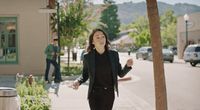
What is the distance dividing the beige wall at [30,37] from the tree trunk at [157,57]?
17134mm

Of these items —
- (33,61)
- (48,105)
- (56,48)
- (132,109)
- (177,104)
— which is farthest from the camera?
(33,61)

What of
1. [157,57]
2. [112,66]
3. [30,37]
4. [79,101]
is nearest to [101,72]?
[112,66]

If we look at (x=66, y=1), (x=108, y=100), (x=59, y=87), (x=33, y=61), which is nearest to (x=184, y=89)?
(x=59, y=87)

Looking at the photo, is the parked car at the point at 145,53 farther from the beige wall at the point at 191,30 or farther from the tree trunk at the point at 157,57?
the tree trunk at the point at 157,57

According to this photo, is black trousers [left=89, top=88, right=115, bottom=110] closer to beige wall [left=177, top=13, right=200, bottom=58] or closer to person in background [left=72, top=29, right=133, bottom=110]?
person in background [left=72, top=29, right=133, bottom=110]

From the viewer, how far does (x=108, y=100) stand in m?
6.02

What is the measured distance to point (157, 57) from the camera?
209 inches

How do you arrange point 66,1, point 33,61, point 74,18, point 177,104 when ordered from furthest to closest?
point 66,1 → point 74,18 → point 33,61 → point 177,104

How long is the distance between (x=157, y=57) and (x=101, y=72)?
95 cm

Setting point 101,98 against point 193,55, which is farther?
point 193,55

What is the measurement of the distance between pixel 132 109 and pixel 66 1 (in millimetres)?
20079

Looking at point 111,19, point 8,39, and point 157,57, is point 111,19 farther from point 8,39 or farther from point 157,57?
point 157,57

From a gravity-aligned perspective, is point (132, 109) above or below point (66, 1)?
below

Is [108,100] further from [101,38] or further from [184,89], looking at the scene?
[184,89]
